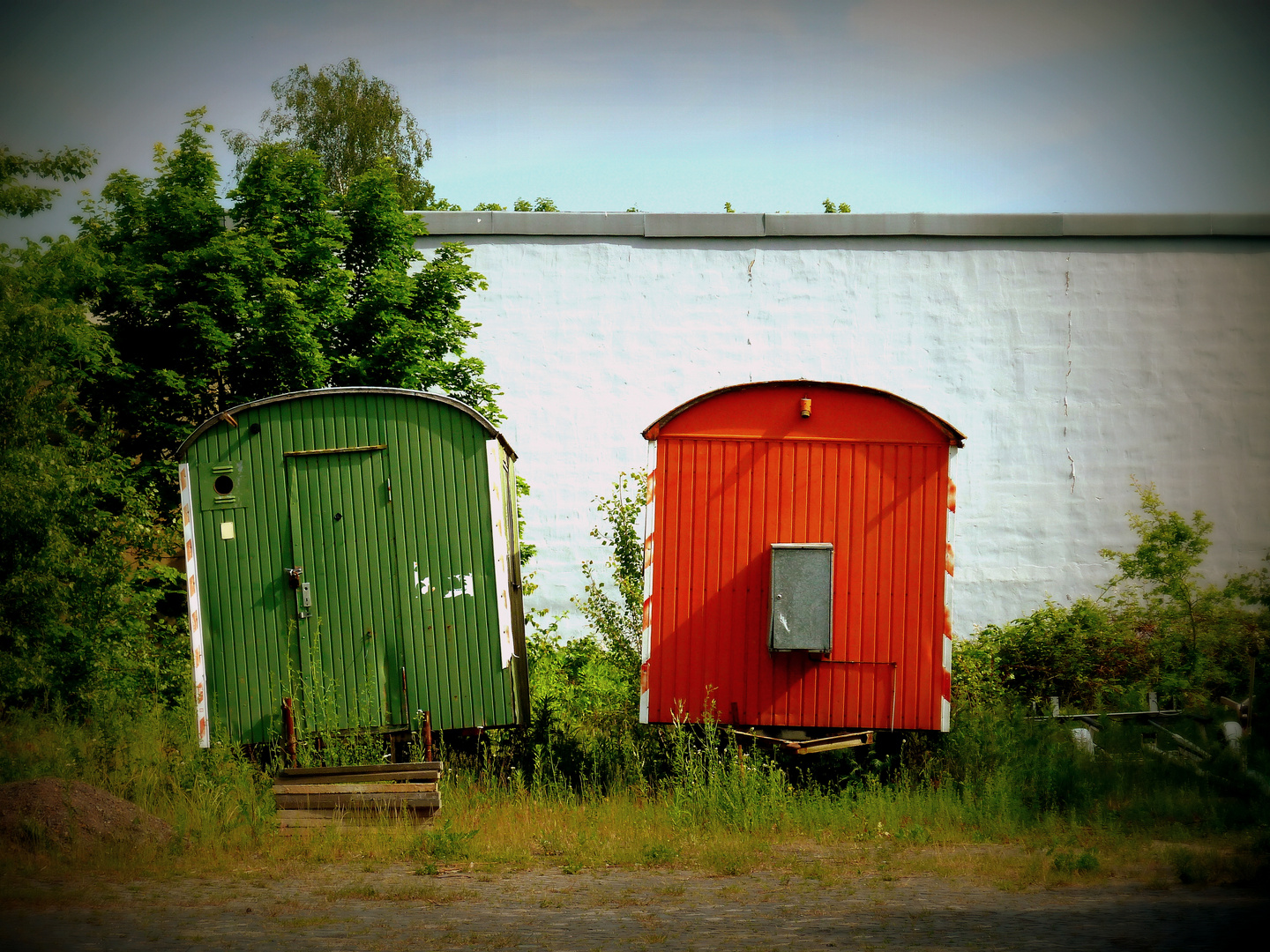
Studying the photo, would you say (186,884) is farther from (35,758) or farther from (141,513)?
(141,513)

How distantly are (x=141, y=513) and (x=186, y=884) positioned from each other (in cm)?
602

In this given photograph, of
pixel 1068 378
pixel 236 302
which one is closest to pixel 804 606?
pixel 236 302

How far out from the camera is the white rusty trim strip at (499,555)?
29.0ft

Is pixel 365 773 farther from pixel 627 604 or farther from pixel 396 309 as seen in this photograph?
pixel 396 309

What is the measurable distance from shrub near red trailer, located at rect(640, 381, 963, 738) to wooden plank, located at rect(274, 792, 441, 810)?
2024 millimetres

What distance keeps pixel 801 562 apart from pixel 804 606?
37 centimetres

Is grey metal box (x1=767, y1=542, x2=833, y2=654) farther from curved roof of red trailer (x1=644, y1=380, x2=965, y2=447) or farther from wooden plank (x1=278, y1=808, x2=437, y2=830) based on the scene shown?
wooden plank (x1=278, y1=808, x2=437, y2=830)

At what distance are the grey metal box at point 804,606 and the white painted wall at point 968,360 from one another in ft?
23.2

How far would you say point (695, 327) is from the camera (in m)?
15.8

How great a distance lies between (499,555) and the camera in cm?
893

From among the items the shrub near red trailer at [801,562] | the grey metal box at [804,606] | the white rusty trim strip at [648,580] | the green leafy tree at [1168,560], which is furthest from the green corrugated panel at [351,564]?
the green leafy tree at [1168,560]

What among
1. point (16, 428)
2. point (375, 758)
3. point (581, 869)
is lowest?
point (581, 869)

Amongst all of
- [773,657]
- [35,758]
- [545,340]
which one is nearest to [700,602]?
[773,657]

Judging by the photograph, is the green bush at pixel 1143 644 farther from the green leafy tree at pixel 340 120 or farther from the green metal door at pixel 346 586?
the green leafy tree at pixel 340 120
